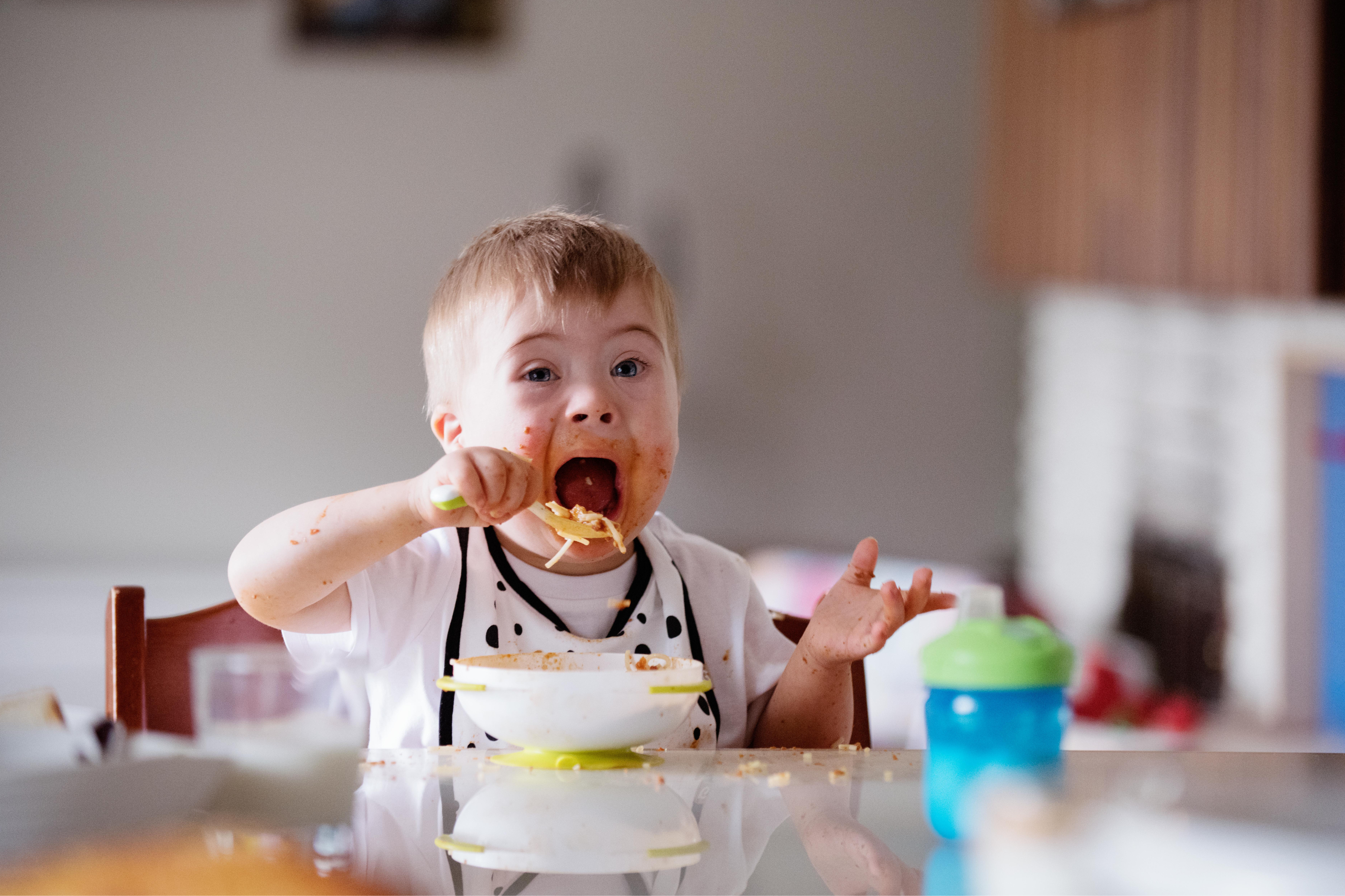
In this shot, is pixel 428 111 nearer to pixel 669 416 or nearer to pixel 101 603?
pixel 101 603

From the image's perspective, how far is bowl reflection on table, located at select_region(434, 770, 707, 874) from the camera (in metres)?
0.61

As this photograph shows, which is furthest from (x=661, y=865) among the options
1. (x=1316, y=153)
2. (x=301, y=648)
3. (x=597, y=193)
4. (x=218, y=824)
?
(x=597, y=193)

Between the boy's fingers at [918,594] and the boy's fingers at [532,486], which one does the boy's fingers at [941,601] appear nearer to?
the boy's fingers at [918,594]

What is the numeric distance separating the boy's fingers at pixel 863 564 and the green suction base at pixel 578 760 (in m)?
0.23

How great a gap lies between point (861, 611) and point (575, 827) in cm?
37

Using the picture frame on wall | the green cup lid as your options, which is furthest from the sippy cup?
the picture frame on wall

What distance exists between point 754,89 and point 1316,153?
8.70 feet

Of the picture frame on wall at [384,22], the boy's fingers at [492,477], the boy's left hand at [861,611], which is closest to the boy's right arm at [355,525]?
the boy's fingers at [492,477]

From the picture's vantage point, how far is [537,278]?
1.13 m

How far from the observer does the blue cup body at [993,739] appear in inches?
27.9

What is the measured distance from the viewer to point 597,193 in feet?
14.1

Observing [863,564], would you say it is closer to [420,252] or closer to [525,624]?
[525,624]

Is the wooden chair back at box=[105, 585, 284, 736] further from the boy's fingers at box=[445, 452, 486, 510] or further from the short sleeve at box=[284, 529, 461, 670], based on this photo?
the boy's fingers at box=[445, 452, 486, 510]

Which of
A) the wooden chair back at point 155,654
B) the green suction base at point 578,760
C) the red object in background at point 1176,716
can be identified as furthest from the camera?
the red object in background at point 1176,716
